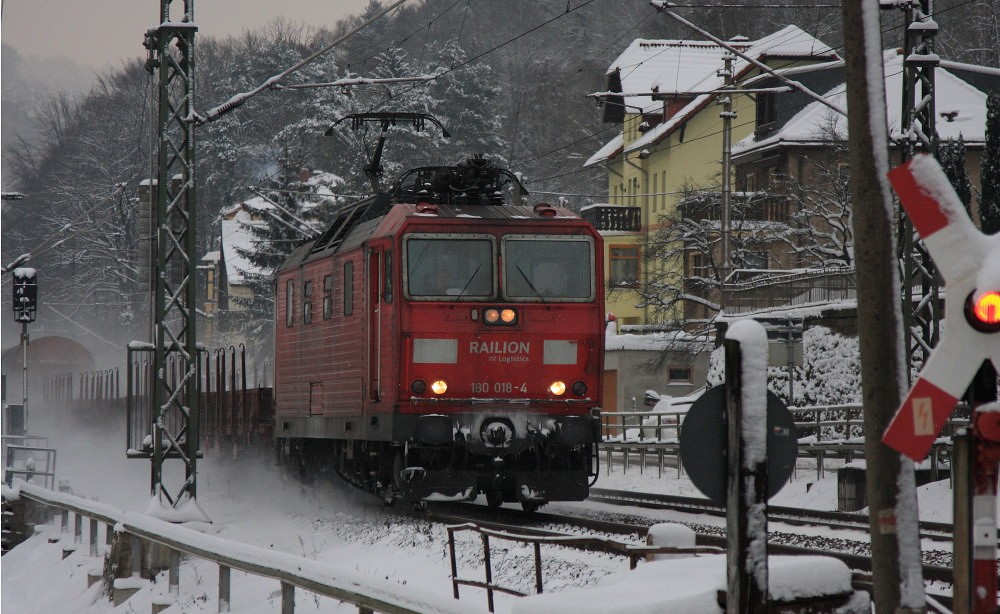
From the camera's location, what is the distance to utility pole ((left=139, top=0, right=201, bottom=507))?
17234 millimetres

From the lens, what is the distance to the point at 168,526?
1355 cm

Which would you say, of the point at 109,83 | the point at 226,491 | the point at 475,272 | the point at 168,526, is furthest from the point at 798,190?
the point at 109,83

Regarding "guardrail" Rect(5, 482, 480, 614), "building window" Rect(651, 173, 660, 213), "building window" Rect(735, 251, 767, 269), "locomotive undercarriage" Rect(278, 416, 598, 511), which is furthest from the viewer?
"building window" Rect(651, 173, 660, 213)

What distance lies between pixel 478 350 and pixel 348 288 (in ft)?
7.78

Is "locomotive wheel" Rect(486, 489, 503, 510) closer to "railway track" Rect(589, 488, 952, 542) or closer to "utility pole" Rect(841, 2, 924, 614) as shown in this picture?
"railway track" Rect(589, 488, 952, 542)

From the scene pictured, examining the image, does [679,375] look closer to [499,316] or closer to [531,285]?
[531,285]

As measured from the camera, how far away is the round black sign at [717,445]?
5691 millimetres

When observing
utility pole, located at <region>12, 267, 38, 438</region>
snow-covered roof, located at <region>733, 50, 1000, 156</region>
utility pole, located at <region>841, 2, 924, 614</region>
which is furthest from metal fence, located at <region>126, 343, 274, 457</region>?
snow-covered roof, located at <region>733, 50, 1000, 156</region>

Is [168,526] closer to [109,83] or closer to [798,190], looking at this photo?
[798,190]

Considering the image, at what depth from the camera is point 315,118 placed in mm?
68688

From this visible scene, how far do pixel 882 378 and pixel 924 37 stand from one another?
43.6 feet

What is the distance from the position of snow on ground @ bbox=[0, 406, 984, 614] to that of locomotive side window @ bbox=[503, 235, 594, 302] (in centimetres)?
300

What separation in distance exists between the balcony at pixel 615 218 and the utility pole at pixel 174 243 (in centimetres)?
4364

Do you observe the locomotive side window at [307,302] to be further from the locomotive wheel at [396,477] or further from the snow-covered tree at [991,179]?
the snow-covered tree at [991,179]
